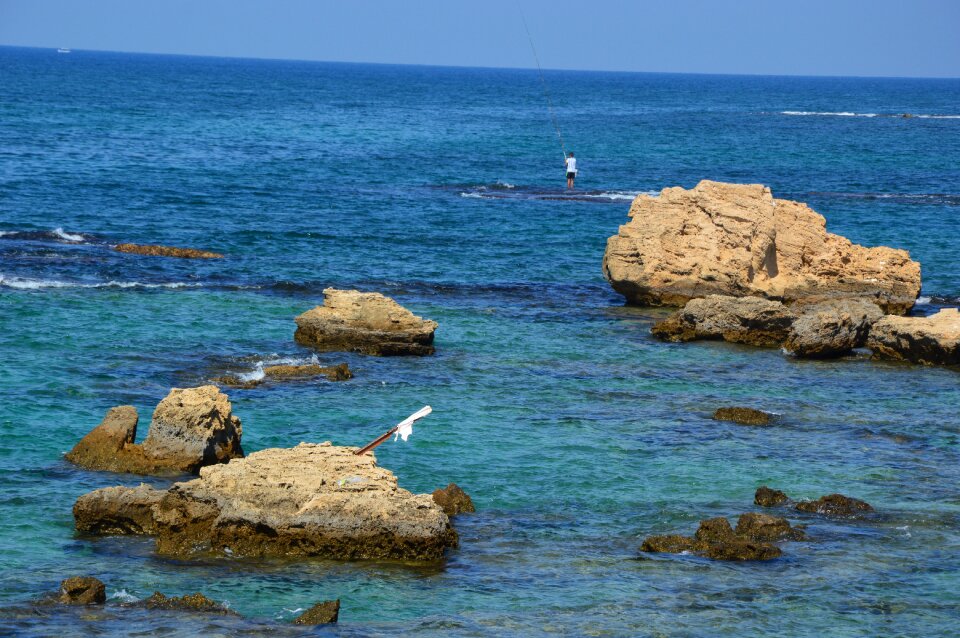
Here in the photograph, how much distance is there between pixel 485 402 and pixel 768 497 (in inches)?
301

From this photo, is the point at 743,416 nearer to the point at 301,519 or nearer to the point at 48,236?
the point at 301,519

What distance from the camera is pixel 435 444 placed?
2436cm

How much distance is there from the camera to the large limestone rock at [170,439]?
21.5m

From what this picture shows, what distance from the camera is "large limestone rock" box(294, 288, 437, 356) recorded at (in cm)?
3070

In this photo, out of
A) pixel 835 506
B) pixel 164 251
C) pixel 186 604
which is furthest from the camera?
pixel 164 251

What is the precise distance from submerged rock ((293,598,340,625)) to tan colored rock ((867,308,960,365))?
19610 millimetres

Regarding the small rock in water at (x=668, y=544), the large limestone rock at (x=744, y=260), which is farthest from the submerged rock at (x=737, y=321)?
the small rock in water at (x=668, y=544)

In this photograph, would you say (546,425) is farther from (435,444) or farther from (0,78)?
(0,78)

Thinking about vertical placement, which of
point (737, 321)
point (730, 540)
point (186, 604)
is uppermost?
point (737, 321)

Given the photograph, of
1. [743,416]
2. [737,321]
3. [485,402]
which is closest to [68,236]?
[485,402]

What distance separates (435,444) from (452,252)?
21974 mm

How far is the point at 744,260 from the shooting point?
3594 cm

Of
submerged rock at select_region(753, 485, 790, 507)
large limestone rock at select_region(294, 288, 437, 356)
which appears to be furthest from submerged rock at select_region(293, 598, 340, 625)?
large limestone rock at select_region(294, 288, 437, 356)

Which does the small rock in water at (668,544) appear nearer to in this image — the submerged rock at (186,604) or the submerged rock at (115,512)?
the submerged rock at (186,604)
